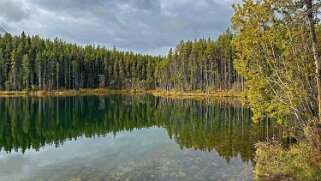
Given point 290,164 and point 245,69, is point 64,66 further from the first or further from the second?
point 290,164

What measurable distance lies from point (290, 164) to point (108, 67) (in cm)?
16651

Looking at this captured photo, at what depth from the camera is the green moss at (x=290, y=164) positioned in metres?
15.8

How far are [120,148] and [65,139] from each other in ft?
29.9

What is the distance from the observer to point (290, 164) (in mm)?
17578

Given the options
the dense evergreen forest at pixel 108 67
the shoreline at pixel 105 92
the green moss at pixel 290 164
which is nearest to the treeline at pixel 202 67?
the dense evergreen forest at pixel 108 67

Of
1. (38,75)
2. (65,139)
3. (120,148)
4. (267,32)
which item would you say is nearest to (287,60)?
(267,32)

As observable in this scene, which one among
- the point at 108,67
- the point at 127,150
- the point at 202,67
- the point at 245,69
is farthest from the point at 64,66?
the point at 245,69

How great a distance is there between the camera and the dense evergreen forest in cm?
12625

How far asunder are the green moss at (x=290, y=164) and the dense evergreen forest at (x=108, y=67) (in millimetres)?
96924

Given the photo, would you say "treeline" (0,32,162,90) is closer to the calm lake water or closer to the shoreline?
the shoreline

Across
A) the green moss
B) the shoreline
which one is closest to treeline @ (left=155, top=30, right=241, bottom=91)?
the shoreline

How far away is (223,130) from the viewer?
3988cm

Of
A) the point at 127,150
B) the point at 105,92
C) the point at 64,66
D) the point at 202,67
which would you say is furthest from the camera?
the point at 105,92

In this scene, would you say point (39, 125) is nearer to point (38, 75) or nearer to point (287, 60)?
point (287, 60)
